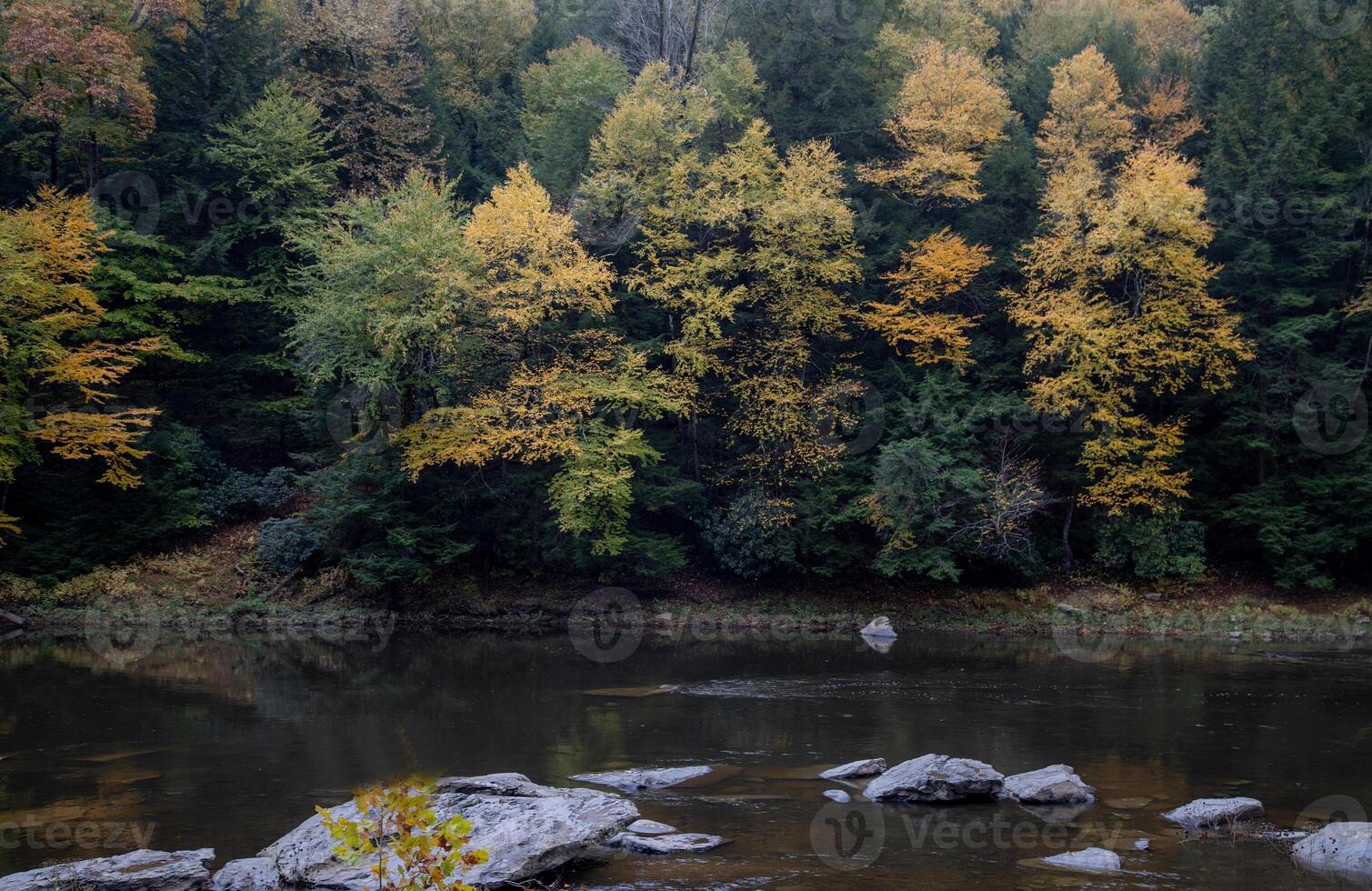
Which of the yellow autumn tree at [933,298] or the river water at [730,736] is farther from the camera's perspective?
the yellow autumn tree at [933,298]

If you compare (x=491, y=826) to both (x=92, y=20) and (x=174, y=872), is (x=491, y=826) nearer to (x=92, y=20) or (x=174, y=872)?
(x=174, y=872)

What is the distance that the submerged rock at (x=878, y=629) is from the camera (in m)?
25.0

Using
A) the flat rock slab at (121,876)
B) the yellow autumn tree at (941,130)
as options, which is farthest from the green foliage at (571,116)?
the flat rock slab at (121,876)

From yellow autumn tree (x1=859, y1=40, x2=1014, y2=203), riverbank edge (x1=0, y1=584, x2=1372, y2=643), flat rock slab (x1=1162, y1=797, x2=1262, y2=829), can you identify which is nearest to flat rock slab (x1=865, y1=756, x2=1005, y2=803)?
flat rock slab (x1=1162, y1=797, x2=1262, y2=829)

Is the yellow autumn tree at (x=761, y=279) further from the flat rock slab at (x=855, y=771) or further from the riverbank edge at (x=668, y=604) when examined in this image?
the flat rock slab at (x=855, y=771)

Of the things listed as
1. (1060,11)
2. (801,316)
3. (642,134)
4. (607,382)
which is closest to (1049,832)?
(607,382)

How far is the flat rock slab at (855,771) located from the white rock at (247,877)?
6.15 metres

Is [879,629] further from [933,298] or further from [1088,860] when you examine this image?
[1088,860]

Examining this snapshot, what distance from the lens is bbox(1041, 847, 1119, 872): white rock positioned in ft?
28.9

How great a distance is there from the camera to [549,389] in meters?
25.3

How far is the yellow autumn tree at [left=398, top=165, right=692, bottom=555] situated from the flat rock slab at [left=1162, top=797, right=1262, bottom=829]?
1611cm

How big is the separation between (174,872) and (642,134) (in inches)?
940

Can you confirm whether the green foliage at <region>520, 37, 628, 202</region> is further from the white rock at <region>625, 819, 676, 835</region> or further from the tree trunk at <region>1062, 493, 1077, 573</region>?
the white rock at <region>625, 819, 676, 835</region>

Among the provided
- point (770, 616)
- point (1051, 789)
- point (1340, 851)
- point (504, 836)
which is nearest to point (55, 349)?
point (770, 616)
